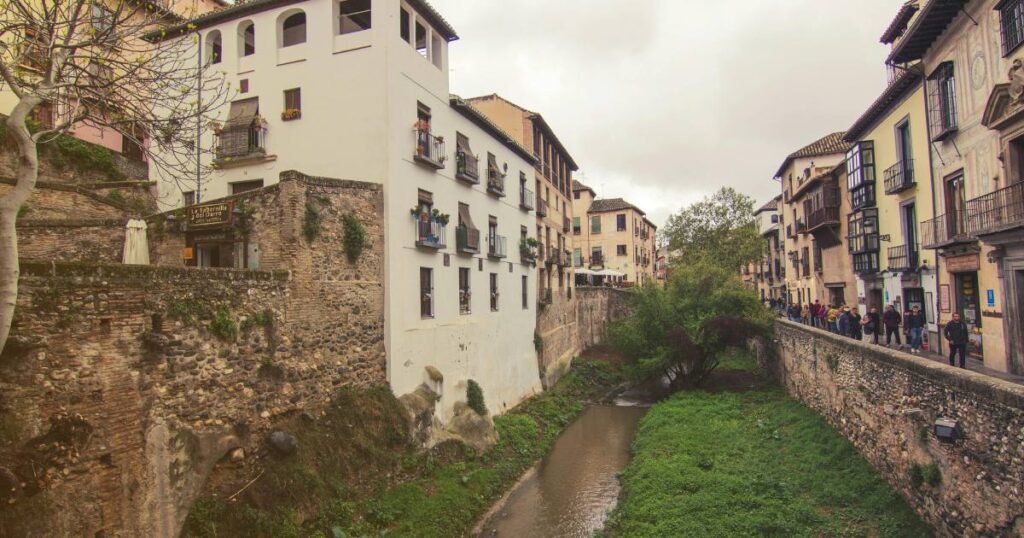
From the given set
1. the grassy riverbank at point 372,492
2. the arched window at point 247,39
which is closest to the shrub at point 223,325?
the grassy riverbank at point 372,492

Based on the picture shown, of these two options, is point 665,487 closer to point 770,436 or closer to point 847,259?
point 770,436

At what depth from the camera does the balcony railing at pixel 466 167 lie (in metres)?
19.8

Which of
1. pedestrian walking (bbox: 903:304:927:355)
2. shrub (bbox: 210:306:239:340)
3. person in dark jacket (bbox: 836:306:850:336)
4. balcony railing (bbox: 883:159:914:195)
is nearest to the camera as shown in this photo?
shrub (bbox: 210:306:239:340)

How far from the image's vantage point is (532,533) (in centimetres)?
1397

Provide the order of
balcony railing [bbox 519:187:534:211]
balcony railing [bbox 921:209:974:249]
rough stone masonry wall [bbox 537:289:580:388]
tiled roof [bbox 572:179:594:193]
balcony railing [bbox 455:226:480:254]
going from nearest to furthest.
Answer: balcony railing [bbox 921:209:974:249]
balcony railing [bbox 455:226:480:254]
balcony railing [bbox 519:187:534:211]
rough stone masonry wall [bbox 537:289:580:388]
tiled roof [bbox 572:179:594:193]

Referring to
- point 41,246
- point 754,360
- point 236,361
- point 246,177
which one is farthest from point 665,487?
point 754,360

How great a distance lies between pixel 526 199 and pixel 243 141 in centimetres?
1338

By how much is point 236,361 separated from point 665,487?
1087 cm

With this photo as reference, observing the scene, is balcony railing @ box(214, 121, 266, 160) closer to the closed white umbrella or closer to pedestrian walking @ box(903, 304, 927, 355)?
the closed white umbrella

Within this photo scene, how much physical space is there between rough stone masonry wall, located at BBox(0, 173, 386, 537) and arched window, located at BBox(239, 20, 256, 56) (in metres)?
7.15

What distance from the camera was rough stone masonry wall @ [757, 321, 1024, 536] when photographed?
793cm

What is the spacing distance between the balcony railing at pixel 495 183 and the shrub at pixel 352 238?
875 cm

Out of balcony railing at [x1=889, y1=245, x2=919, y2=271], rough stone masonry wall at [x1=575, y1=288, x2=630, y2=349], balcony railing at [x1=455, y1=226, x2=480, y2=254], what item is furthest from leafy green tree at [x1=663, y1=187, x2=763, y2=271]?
balcony railing at [x1=455, y1=226, x2=480, y2=254]

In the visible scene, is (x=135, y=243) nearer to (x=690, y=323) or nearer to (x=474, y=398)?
(x=474, y=398)
